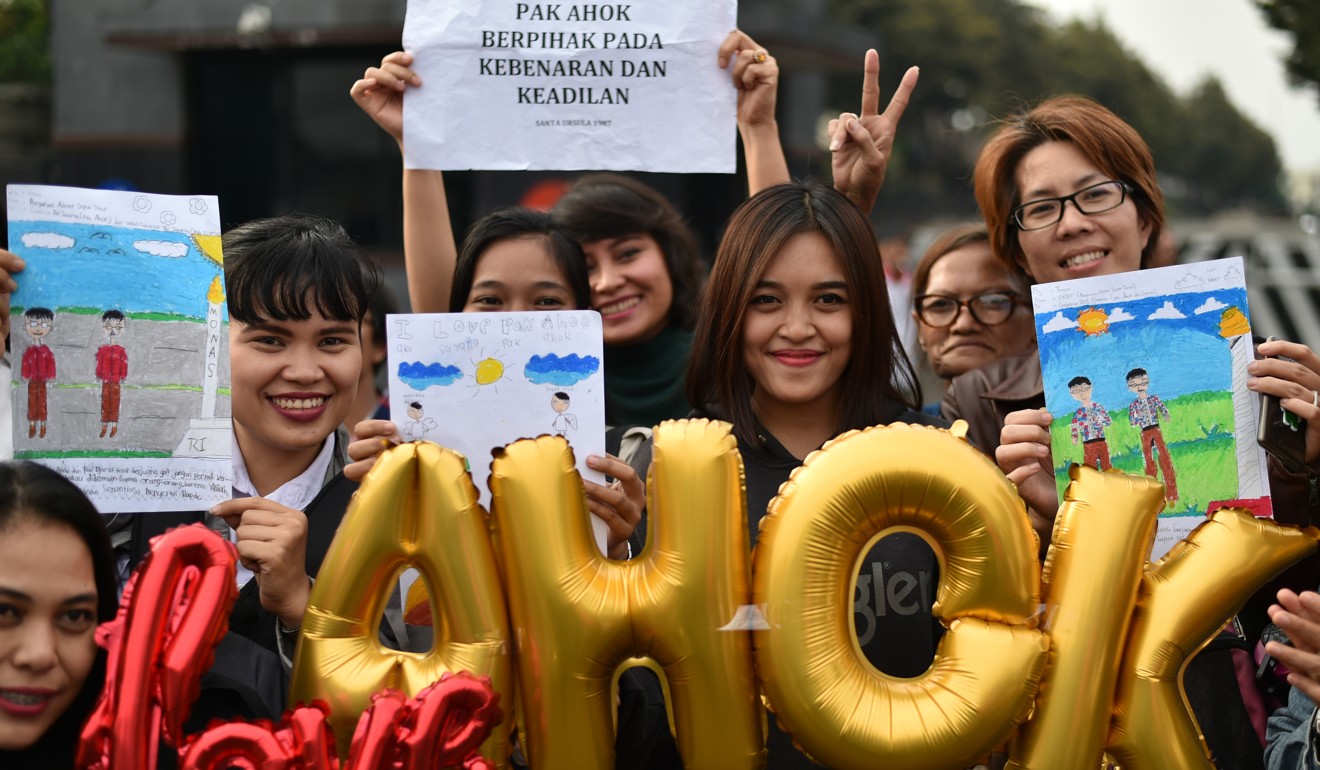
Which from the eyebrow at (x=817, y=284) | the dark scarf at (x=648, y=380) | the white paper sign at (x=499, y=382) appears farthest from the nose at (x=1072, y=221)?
the white paper sign at (x=499, y=382)

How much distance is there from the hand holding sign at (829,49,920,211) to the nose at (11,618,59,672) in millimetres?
2060

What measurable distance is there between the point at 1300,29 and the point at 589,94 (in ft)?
32.7

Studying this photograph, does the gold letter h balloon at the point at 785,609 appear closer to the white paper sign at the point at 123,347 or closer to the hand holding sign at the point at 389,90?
the white paper sign at the point at 123,347

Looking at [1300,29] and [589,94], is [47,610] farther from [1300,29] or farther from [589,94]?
[1300,29]

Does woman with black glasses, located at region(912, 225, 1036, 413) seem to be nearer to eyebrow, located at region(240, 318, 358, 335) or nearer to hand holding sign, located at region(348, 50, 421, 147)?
hand holding sign, located at region(348, 50, 421, 147)

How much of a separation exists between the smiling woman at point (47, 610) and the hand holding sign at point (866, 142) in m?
1.93

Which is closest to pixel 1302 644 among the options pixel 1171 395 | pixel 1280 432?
pixel 1280 432

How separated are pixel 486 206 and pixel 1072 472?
16.3 meters

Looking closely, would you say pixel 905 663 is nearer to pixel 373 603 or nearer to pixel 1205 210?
pixel 373 603

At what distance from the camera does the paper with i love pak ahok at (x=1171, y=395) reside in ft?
8.41

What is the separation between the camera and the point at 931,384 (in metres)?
6.97

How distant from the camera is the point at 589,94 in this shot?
10.7 feet

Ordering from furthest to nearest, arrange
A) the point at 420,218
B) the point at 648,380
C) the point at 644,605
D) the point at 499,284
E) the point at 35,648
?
the point at 648,380
the point at 420,218
the point at 499,284
the point at 644,605
the point at 35,648

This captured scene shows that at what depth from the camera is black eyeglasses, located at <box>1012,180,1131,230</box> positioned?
319cm
